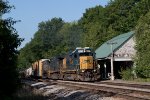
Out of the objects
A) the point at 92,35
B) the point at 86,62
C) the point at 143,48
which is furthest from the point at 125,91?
the point at 92,35

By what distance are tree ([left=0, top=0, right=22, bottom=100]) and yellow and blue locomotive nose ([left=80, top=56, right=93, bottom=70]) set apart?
23.7 m

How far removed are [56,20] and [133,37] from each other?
142592 millimetres

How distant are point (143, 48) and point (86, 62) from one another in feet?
28.2

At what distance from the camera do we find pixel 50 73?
54.1 metres

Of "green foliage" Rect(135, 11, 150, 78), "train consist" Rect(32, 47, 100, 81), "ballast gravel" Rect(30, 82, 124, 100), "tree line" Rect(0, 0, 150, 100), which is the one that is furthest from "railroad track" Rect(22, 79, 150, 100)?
"green foliage" Rect(135, 11, 150, 78)

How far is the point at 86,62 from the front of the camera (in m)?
40.7

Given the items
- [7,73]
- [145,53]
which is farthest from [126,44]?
[7,73]

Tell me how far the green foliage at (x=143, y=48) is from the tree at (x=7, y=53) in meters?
28.6

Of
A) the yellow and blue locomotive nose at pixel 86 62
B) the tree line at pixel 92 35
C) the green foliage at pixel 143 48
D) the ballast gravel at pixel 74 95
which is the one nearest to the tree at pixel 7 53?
the tree line at pixel 92 35

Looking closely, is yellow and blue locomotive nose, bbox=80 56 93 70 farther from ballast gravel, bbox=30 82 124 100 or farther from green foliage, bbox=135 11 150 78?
ballast gravel, bbox=30 82 124 100

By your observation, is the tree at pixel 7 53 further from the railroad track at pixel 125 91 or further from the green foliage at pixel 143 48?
the green foliage at pixel 143 48

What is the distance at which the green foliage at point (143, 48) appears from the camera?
144 ft

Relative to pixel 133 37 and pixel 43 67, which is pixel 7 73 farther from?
pixel 43 67

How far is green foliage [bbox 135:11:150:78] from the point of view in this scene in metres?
44.0
